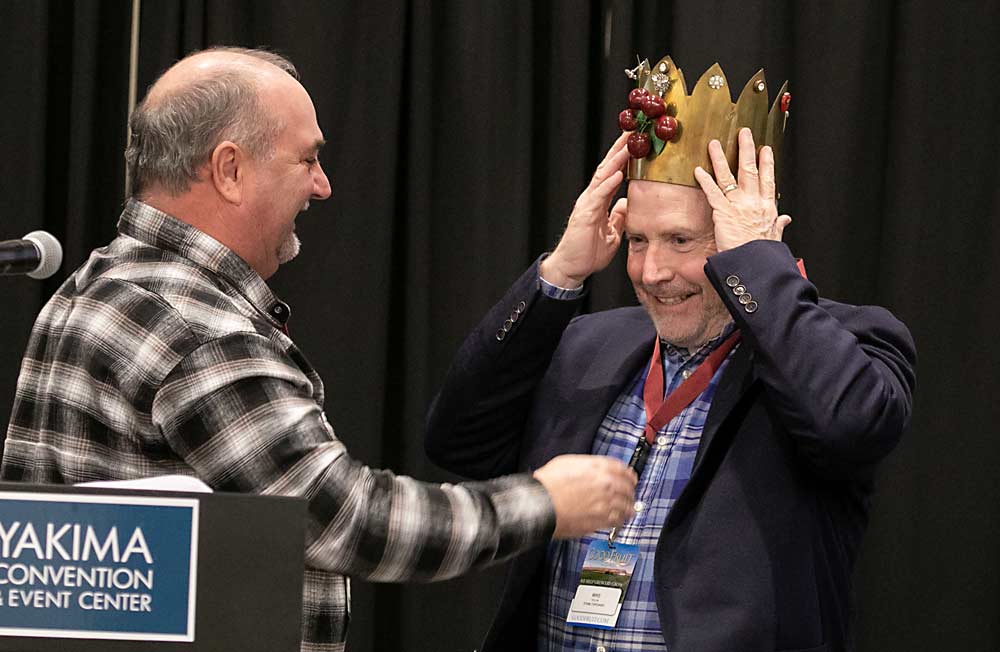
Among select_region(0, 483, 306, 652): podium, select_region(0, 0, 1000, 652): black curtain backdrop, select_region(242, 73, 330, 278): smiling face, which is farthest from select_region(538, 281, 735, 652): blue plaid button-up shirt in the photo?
select_region(0, 483, 306, 652): podium

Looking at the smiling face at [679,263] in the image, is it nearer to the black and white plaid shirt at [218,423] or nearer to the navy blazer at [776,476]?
the navy blazer at [776,476]

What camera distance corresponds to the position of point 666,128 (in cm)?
217

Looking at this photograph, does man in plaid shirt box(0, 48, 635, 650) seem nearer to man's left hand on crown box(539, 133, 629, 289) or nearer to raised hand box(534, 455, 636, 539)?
raised hand box(534, 455, 636, 539)

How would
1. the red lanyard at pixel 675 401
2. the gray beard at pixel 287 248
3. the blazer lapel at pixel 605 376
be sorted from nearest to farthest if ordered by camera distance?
the gray beard at pixel 287 248 < the red lanyard at pixel 675 401 < the blazer lapel at pixel 605 376

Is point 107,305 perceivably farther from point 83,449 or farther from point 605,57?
point 605,57

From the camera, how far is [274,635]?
1.08 metres

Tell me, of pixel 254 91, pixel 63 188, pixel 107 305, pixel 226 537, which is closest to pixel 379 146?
A: pixel 63 188

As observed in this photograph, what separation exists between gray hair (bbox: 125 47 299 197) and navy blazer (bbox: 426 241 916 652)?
30.0 inches

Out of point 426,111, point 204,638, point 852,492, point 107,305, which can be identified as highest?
point 426,111

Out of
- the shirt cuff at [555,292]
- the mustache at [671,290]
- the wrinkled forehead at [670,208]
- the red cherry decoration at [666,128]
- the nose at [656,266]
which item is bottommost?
the shirt cuff at [555,292]

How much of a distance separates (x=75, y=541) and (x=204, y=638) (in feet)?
0.46

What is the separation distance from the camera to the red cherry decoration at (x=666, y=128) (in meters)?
2.17

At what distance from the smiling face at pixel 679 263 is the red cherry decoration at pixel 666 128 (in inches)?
3.3

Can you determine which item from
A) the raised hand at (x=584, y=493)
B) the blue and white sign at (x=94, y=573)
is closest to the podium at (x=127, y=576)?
the blue and white sign at (x=94, y=573)
